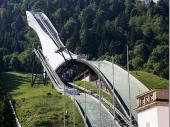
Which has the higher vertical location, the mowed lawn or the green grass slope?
the green grass slope

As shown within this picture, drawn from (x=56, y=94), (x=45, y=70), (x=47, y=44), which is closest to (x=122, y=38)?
(x=47, y=44)

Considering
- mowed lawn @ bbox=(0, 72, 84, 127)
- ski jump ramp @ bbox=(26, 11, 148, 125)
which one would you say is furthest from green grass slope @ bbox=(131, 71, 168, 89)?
mowed lawn @ bbox=(0, 72, 84, 127)

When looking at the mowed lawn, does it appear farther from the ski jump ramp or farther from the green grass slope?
the green grass slope

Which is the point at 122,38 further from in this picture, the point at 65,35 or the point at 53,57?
the point at 53,57

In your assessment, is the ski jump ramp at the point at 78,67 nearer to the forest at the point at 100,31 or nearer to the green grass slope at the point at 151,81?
the green grass slope at the point at 151,81

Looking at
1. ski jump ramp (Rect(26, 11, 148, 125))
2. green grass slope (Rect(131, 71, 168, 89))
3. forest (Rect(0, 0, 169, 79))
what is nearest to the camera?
ski jump ramp (Rect(26, 11, 148, 125))

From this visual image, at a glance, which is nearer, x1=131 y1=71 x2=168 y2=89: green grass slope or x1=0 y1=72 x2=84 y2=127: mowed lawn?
x1=0 y1=72 x2=84 y2=127: mowed lawn

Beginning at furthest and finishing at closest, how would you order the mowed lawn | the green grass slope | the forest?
the forest, the green grass slope, the mowed lawn
